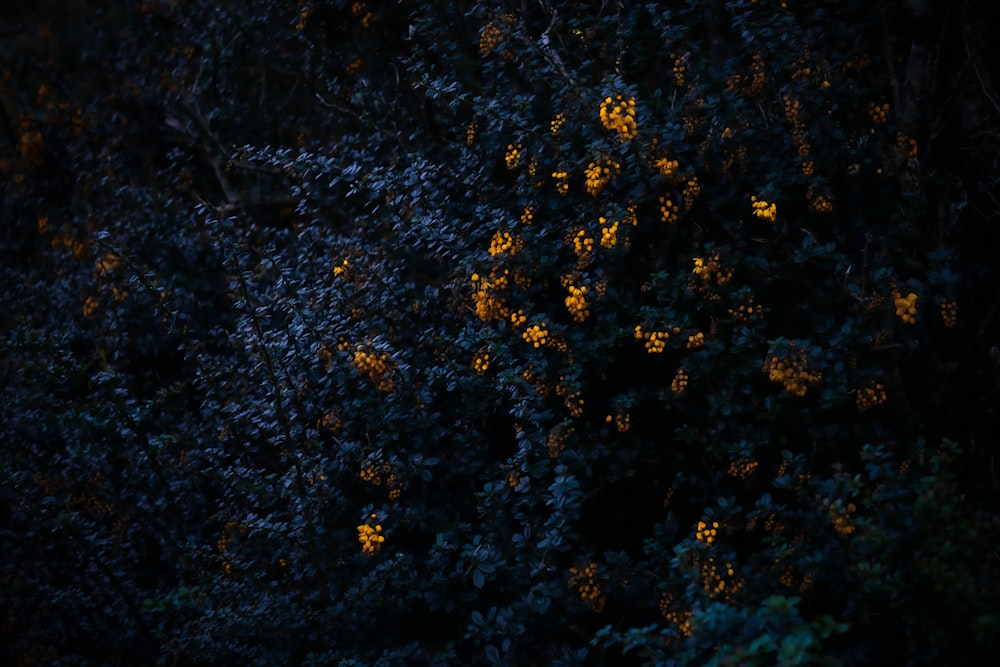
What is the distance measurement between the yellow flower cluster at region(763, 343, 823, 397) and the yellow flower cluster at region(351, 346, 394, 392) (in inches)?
60.5

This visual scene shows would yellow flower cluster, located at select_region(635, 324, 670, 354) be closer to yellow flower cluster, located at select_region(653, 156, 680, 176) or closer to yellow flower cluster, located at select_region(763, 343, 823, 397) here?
yellow flower cluster, located at select_region(763, 343, 823, 397)

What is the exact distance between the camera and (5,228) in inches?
287

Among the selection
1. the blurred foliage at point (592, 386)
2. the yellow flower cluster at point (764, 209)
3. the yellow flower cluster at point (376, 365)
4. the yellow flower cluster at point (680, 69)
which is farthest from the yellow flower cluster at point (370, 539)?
the yellow flower cluster at point (680, 69)

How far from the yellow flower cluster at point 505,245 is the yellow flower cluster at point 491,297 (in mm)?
82

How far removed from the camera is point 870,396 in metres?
3.16

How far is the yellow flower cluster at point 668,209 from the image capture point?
11.7 feet

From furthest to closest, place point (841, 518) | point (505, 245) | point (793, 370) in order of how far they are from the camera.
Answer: point (505, 245) → point (793, 370) → point (841, 518)

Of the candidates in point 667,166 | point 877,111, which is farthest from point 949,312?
point 667,166

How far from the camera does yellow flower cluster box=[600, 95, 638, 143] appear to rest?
10.7ft

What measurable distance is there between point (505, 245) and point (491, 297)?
0.23 m

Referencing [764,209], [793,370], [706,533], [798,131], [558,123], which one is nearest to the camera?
[706,533]

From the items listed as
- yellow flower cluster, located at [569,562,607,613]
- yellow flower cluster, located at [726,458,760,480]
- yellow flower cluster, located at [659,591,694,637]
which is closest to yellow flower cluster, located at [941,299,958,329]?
yellow flower cluster, located at [726,458,760,480]

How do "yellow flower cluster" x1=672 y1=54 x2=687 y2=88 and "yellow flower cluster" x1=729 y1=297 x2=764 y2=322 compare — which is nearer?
"yellow flower cluster" x1=729 y1=297 x2=764 y2=322

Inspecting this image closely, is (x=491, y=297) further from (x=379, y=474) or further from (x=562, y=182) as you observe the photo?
(x=379, y=474)
